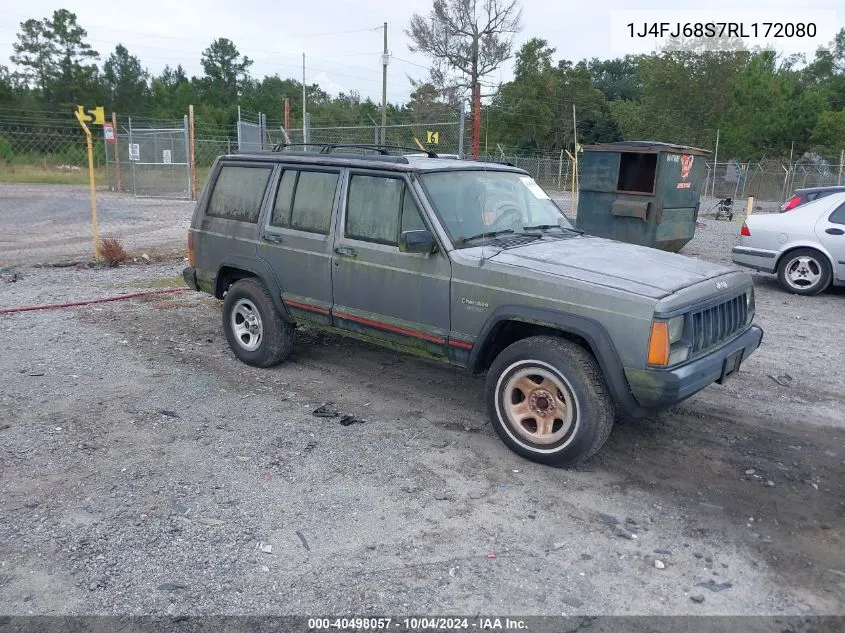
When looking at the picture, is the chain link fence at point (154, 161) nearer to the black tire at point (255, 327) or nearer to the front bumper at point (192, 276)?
the front bumper at point (192, 276)

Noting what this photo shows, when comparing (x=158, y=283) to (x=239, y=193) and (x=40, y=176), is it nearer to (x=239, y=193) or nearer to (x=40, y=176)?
(x=239, y=193)

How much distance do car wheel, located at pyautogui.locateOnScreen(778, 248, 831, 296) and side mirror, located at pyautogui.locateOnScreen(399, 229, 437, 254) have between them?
A: 7223mm

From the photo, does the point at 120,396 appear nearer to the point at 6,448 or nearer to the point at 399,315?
the point at 6,448

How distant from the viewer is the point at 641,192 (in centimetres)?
→ 1184

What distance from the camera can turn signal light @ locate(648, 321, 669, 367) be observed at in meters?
3.73

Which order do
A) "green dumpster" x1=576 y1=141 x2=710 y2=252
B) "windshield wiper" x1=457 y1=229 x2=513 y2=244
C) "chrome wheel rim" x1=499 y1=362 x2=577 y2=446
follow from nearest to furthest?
"chrome wheel rim" x1=499 y1=362 x2=577 y2=446 < "windshield wiper" x1=457 y1=229 x2=513 y2=244 < "green dumpster" x1=576 y1=141 x2=710 y2=252

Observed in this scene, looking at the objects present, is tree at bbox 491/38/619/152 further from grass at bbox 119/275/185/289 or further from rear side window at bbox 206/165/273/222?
rear side window at bbox 206/165/273/222

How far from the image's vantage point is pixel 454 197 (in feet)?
16.0

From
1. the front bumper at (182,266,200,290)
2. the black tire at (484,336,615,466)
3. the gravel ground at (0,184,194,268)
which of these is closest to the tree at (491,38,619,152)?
the gravel ground at (0,184,194,268)

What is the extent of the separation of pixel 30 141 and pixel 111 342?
30.2 metres

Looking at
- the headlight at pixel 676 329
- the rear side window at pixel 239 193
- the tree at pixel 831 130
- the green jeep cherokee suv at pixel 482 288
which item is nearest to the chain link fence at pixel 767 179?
the tree at pixel 831 130

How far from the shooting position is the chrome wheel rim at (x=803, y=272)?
9461 mm

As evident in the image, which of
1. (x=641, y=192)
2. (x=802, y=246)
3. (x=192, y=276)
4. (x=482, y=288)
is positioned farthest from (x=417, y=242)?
(x=641, y=192)

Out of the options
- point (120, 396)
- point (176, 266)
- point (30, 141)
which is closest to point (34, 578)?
point (120, 396)
